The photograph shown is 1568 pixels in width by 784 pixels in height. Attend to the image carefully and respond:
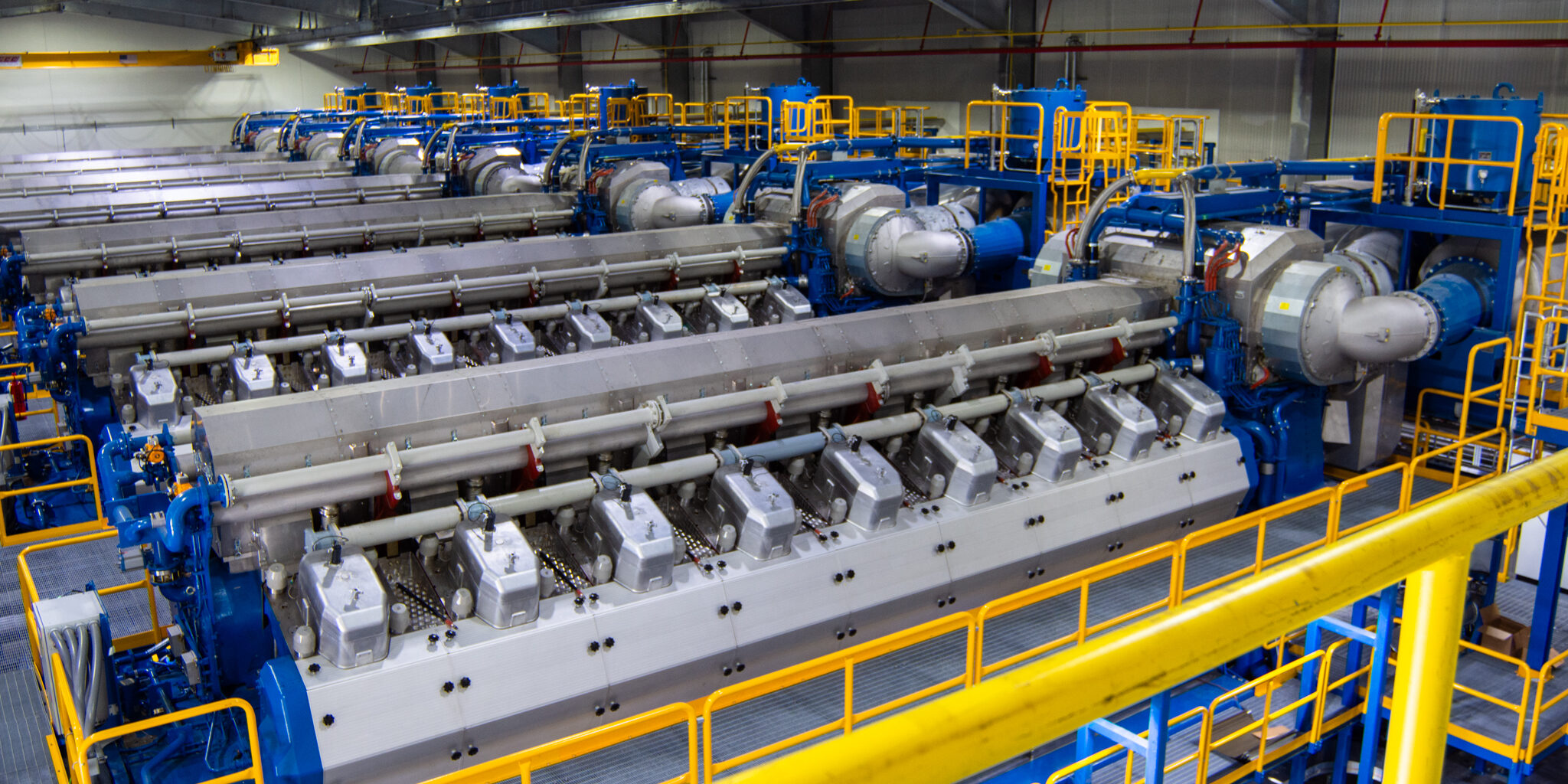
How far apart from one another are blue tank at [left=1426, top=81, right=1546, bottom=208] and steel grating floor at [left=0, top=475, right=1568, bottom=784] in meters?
2.82

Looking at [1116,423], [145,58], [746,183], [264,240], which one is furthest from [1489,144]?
[145,58]

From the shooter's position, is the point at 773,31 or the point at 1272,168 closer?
the point at 1272,168

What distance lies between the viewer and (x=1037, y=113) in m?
12.2

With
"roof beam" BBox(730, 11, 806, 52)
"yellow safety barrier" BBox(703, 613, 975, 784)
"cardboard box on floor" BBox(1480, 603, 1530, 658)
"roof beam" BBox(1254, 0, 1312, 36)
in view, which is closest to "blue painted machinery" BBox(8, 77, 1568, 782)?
"yellow safety barrier" BBox(703, 613, 975, 784)

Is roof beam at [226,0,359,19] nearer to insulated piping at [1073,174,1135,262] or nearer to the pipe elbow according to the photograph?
the pipe elbow

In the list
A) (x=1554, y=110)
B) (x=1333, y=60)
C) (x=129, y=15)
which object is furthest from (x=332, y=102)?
(x=1554, y=110)

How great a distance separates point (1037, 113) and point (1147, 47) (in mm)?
9310

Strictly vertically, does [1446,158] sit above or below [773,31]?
below

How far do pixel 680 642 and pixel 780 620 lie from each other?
0.61 m

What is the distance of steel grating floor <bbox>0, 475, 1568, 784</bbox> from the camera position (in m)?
5.96

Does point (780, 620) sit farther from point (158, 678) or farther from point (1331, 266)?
point (1331, 266)

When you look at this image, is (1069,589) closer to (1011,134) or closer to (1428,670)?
(1428,670)

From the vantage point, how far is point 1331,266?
8445 millimetres

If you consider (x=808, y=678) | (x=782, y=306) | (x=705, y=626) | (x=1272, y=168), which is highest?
(x=1272, y=168)
